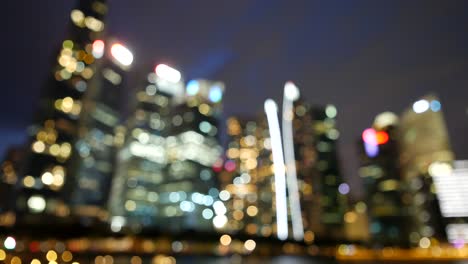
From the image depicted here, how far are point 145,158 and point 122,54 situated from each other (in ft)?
84.7

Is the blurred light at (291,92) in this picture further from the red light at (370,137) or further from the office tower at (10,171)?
the office tower at (10,171)

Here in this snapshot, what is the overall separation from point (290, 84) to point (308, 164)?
24.0 m

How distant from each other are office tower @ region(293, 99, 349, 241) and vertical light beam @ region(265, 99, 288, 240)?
6.28 meters

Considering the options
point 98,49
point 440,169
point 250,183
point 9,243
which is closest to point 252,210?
point 250,183

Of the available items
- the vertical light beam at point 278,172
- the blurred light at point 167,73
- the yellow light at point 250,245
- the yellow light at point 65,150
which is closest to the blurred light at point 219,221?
the vertical light beam at point 278,172

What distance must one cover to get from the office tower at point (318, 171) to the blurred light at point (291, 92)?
1752 millimetres

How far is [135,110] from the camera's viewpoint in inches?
4808

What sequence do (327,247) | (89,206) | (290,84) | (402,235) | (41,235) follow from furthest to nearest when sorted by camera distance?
(290,84) → (402,235) → (89,206) → (327,247) → (41,235)

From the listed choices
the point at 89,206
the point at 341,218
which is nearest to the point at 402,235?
the point at 341,218

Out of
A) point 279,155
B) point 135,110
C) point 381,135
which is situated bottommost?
point 279,155

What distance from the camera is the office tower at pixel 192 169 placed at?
352ft

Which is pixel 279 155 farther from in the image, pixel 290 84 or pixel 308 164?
pixel 290 84

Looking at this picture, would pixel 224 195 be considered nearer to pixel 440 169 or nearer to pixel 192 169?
pixel 192 169

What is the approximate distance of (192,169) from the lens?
115 m
